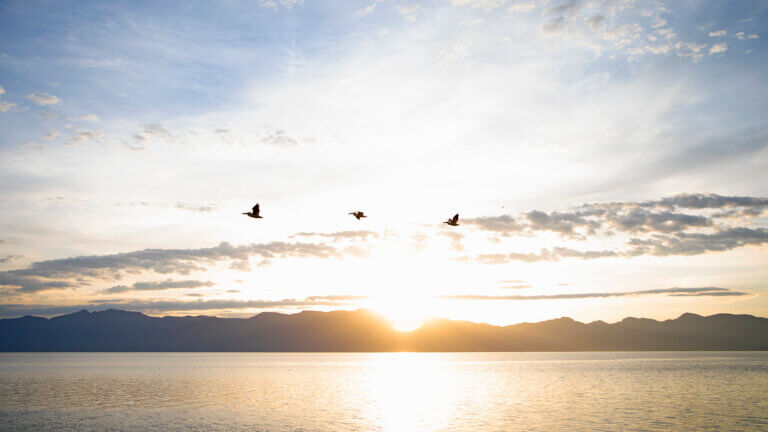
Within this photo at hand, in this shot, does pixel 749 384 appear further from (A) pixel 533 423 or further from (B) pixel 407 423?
(B) pixel 407 423

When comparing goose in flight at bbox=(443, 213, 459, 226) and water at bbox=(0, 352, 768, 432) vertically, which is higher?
goose in flight at bbox=(443, 213, 459, 226)

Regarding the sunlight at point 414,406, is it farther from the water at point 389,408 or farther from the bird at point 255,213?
the bird at point 255,213

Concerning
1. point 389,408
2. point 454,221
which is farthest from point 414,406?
point 454,221

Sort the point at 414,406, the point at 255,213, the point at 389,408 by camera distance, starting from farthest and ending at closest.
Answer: the point at 414,406 < the point at 389,408 < the point at 255,213

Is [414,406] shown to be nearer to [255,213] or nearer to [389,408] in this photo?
[389,408]

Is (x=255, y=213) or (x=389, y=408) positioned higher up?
(x=255, y=213)

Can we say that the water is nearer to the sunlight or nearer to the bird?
the sunlight

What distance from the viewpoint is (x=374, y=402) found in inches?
3760

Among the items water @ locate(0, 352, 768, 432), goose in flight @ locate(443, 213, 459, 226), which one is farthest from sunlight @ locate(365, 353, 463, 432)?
goose in flight @ locate(443, 213, 459, 226)

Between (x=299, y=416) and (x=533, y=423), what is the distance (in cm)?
3238

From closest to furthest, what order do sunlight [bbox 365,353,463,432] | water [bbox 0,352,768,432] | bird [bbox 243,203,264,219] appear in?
bird [bbox 243,203,264,219] → water [bbox 0,352,768,432] → sunlight [bbox 365,353,463,432]

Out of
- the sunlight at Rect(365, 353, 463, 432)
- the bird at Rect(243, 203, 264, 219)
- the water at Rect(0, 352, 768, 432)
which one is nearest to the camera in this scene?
the bird at Rect(243, 203, 264, 219)

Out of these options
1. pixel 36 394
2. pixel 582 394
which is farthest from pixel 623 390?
pixel 36 394

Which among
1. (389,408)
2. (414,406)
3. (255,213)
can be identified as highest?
(255,213)
